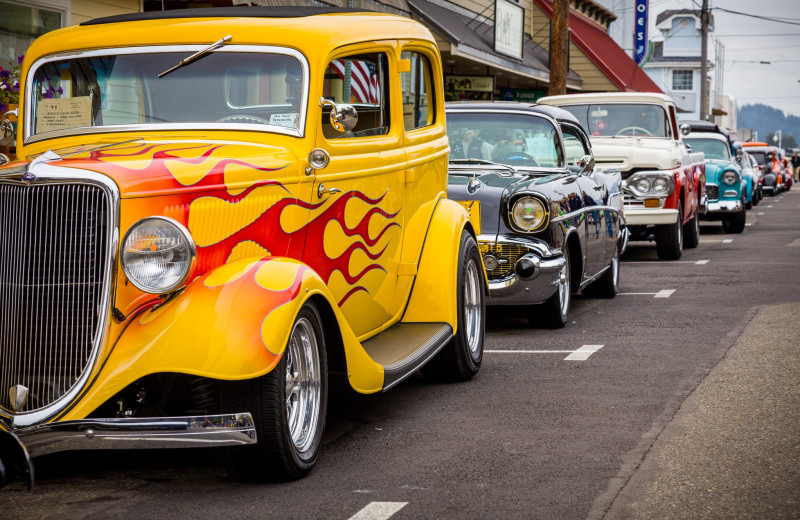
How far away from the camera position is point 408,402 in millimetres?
6551

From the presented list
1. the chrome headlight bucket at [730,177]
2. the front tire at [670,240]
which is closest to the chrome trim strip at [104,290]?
the front tire at [670,240]

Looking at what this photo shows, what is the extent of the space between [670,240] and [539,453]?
33.6 ft

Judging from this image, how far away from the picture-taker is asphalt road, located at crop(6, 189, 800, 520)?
14.6 feet

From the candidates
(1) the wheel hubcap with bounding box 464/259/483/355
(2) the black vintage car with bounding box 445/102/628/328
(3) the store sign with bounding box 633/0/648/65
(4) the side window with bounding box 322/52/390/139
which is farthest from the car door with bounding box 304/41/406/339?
(3) the store sign with bounding box 633/0/648/65

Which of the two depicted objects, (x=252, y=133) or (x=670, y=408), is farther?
(x=670, y=408)

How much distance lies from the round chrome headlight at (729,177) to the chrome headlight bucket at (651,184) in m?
6.35

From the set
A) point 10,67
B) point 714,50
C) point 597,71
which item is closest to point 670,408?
point 10,67

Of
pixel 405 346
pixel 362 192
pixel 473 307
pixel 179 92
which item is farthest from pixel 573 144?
pixel 179 92

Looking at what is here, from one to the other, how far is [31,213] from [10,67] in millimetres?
8000

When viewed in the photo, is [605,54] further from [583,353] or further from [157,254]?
[157,254]

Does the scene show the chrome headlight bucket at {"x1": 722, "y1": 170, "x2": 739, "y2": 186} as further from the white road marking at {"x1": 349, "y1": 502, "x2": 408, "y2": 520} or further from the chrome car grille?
the white road marking at {"x1": 349, "y1": 502, "x2": 408, "y2": 520}

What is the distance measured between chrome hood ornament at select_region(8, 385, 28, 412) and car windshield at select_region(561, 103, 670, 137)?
1156 cm

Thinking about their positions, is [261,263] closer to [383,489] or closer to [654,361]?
[383,489]

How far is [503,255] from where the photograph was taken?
8719 mm
